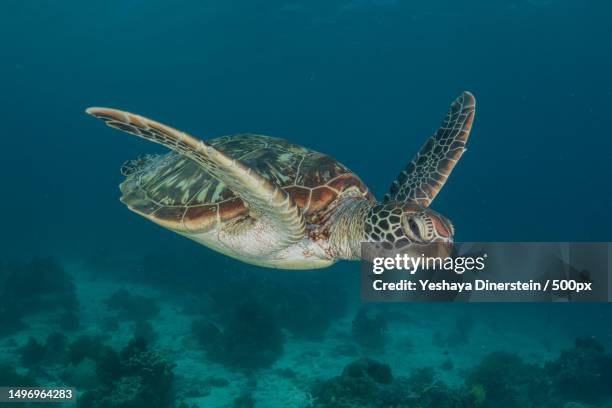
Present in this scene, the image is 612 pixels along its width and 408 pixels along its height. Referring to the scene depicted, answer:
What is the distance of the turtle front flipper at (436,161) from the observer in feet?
14.1

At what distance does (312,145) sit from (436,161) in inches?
3820

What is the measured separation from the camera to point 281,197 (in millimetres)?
2781

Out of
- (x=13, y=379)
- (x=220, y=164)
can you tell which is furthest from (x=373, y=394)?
(x=13, y=379)

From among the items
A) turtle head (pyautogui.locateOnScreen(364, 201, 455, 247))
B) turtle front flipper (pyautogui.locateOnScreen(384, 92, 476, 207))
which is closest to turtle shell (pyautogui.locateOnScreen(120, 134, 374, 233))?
turtle front flipper (pyautogui.locateOnScreen(384, 92, 476, 207))

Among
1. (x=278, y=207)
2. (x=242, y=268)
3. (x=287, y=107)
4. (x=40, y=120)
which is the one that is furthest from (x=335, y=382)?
(x=40, y=120)

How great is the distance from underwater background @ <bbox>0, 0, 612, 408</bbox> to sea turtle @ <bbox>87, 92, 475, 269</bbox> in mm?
3458

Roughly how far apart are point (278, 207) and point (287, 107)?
270 feet

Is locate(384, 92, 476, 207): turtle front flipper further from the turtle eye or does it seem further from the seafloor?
the seafloor

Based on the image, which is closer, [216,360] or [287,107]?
[216,360]

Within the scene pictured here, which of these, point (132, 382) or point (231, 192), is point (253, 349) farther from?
point (231, 192)

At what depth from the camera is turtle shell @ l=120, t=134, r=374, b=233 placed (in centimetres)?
373

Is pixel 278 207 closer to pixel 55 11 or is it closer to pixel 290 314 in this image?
pixel 290 314

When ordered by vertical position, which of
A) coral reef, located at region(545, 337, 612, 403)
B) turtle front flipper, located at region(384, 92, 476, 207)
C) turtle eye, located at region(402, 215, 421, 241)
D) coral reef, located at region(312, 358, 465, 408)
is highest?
turtle front flipper, located at region(384, 92, 476, 207)

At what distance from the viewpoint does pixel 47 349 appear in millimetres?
8461
